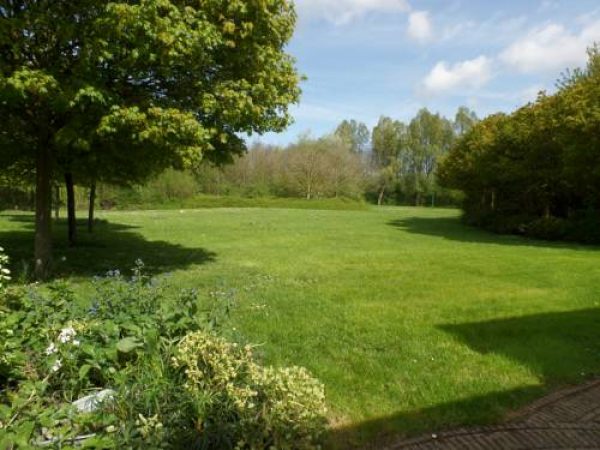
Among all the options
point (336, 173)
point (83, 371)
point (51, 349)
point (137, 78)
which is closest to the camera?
point (83, 371)

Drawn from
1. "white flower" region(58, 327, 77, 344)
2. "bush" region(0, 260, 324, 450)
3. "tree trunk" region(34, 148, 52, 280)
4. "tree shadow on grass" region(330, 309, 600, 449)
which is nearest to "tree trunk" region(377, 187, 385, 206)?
"tree trunk" region(34, 148, 52, 280)

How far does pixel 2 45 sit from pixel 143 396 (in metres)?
6.98

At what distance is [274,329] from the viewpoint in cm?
620

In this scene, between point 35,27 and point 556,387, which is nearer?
point 556,387

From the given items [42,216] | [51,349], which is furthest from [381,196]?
[51,349]

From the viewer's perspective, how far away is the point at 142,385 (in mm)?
3344

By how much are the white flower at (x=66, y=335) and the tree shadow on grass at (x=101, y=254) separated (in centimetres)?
534

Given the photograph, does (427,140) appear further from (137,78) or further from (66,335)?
(66,335)

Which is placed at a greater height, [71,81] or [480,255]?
[71,81]

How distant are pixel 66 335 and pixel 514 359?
4450 mm

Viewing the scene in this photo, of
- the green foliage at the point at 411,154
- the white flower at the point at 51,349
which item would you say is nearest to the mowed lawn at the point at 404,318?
the white flower at the point at 51,349

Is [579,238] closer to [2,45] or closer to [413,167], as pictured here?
[2,45]

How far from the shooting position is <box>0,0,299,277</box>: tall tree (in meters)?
7.14

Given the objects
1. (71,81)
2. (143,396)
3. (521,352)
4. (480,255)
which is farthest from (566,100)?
(143,396)
